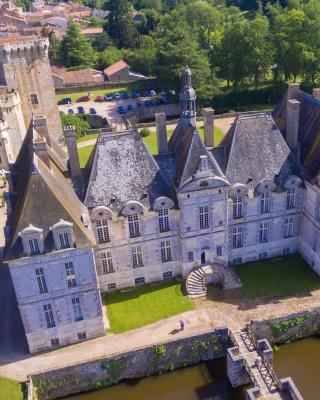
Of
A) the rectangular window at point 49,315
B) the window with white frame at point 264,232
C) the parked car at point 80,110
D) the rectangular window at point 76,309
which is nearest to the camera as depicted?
the rectangular window at point 49,315

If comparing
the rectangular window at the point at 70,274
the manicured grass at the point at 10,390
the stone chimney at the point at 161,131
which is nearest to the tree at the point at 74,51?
the stone chimney at the point at 161,131

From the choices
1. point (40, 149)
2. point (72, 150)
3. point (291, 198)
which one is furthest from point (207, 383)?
point (40, 149)

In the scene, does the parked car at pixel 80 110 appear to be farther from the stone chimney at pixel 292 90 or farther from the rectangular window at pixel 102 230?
the rectangular window at pixel 102 230

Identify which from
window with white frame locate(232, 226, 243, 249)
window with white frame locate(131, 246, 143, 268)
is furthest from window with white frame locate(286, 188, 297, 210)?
window with white frame locate(131, 246, 143, 268)

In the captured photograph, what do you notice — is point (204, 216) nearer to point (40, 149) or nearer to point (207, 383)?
point (207, 383)

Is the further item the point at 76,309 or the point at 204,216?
the point at 204,216

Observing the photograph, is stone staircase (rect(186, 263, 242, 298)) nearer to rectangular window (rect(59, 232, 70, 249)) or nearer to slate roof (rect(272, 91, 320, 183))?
slate roof (rect(272, 91, 320, 183))
